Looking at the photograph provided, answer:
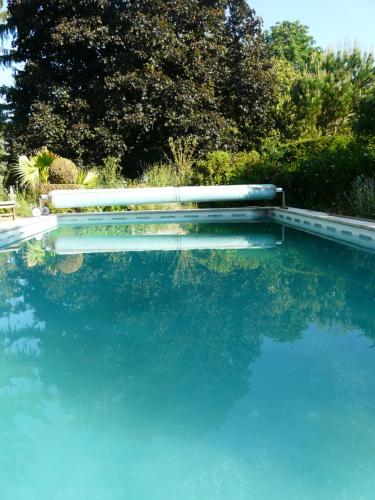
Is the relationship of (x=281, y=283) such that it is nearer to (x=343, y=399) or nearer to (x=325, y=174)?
(x=343, y=399)

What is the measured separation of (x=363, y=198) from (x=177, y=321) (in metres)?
5.49

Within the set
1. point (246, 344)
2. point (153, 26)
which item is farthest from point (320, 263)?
point (153, 26)

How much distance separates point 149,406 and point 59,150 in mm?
11803

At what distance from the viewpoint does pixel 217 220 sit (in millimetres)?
9703

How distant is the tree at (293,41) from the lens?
24783 millimetres

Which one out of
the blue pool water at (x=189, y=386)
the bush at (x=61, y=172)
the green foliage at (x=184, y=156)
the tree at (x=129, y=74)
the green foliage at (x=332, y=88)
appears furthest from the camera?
the green foliage at (x=332, y=88)

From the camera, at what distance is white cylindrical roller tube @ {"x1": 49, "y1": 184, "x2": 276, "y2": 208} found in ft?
30.7

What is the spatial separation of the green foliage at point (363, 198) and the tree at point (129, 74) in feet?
19.3

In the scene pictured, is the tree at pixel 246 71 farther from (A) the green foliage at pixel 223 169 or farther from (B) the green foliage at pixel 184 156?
(A) the green foliage at pixel 223 169

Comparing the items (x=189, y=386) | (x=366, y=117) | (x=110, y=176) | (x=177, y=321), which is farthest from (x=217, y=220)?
(x=189, y=386)

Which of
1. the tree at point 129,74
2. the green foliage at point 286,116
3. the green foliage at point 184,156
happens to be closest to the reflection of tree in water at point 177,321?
the green foliage at point 184,156

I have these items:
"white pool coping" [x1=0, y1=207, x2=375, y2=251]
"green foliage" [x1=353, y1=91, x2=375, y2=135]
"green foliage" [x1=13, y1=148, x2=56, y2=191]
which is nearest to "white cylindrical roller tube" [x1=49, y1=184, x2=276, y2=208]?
"white pool coping" [x1=0, y1=207, x2=375, y2=251]

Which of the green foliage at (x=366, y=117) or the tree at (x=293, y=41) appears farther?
the tree at (x=293, y=41)

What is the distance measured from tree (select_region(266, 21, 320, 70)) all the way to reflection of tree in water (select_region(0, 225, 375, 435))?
22.5m
